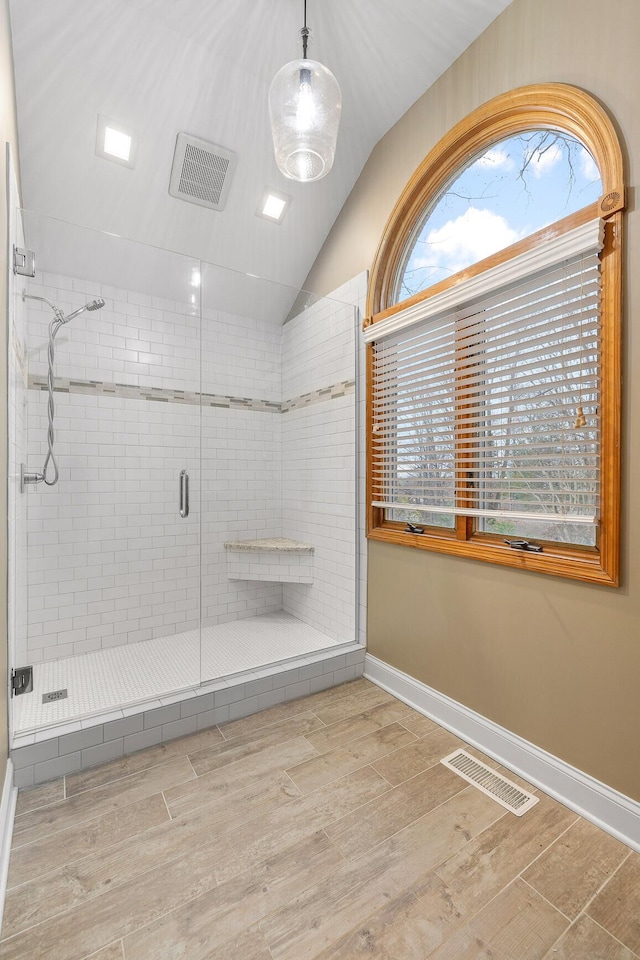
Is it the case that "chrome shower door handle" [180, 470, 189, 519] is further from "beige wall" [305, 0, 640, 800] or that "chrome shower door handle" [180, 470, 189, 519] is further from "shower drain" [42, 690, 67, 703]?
"beige wall" [305, 0, 640, 800]

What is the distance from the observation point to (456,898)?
1.30 metres

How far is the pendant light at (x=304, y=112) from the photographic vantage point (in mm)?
1533

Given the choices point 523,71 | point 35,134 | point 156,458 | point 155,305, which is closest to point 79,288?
point 155,305

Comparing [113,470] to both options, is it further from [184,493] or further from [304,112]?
[304,112]

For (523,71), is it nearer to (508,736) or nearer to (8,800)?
(508,736)

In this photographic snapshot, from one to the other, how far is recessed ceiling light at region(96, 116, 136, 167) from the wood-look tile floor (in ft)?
9.42

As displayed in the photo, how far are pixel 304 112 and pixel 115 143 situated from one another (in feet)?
4.40

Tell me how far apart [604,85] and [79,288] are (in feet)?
7.68

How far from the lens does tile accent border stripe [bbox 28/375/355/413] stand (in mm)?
2332

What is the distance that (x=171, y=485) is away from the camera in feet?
8.39

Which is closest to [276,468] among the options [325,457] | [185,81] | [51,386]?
[325,457]

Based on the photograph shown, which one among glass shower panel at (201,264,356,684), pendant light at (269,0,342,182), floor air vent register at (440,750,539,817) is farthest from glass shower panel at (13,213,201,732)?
floor air vent register at (440,750,539,817)

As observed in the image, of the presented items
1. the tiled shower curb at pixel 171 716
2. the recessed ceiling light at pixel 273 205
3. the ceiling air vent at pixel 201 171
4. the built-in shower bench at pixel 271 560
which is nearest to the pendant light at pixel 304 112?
the ceiling air vent at pixel 201 171

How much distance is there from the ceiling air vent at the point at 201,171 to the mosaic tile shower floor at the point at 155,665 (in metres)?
2.49
